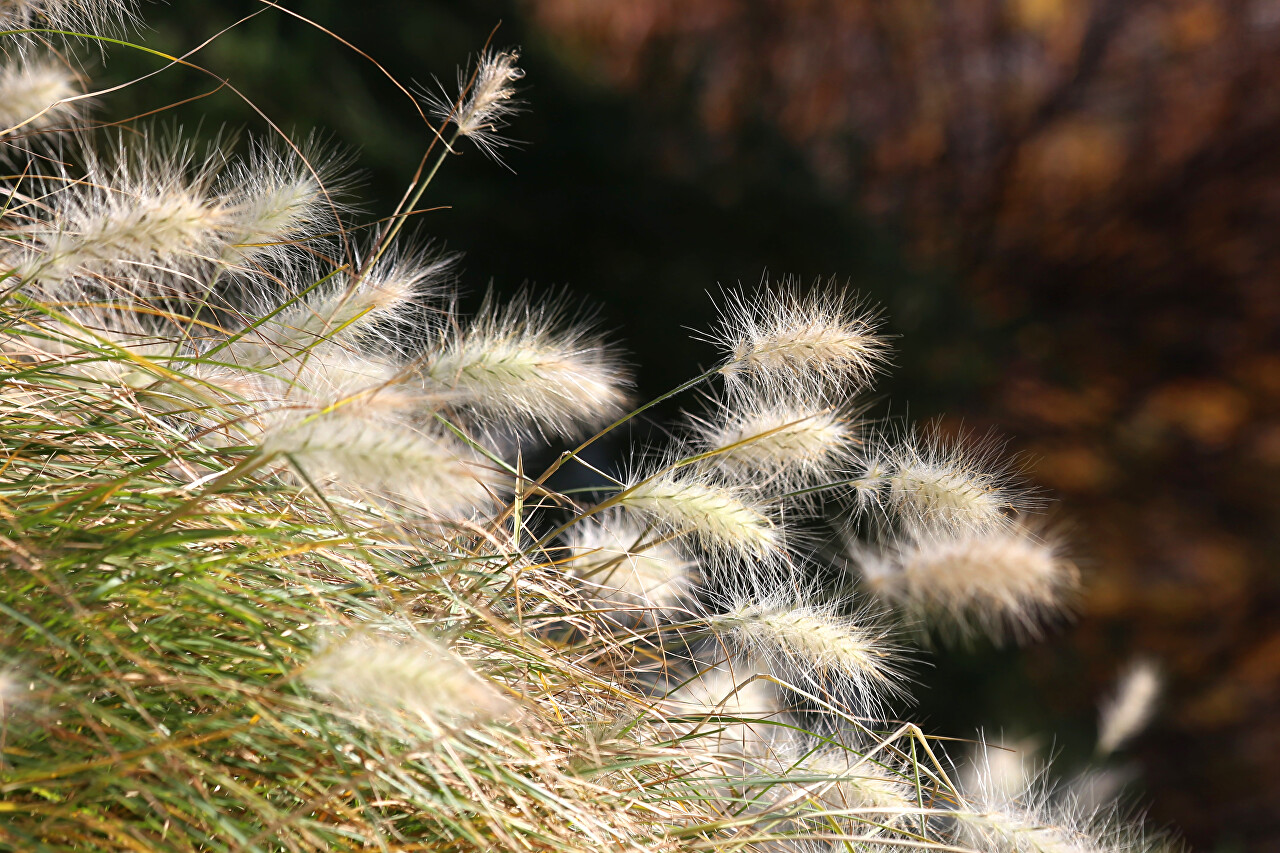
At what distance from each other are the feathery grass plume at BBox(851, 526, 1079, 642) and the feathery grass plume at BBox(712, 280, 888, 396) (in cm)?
16

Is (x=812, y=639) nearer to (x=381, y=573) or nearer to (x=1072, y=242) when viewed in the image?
(x=381, y=573)

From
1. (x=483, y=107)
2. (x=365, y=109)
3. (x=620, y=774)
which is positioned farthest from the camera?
(x=365, y=109)

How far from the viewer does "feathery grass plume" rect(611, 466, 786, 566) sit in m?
0.75

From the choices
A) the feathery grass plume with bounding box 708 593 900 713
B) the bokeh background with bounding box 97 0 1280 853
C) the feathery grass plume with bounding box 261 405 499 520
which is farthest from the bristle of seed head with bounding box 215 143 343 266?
Result: the bokeh background with bounding box 97 0 1280 853

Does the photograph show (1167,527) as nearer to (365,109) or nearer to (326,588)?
(365,109)

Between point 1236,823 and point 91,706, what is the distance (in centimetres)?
317

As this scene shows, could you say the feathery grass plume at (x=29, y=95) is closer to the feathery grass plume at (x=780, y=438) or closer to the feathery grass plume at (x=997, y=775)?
the feathery grass plume at (x=780, y=438)

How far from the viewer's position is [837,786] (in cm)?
78

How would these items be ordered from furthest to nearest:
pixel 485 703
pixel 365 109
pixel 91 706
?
pixel 365 109 < pixel 91 706 < pixel 485 703

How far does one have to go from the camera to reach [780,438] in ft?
2.59

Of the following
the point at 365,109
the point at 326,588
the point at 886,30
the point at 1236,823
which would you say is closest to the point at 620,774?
the point at 326,588

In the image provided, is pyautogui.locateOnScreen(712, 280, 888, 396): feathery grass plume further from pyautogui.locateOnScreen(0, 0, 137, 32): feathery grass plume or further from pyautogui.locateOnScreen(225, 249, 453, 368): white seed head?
pyautogui.locateOnScreen(0, 0, 137, 32): feathery grass plume

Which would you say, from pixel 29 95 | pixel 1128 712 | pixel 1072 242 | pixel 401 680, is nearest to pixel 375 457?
pixel 401 680

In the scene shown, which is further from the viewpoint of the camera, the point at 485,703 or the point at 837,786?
the point at 837,786
